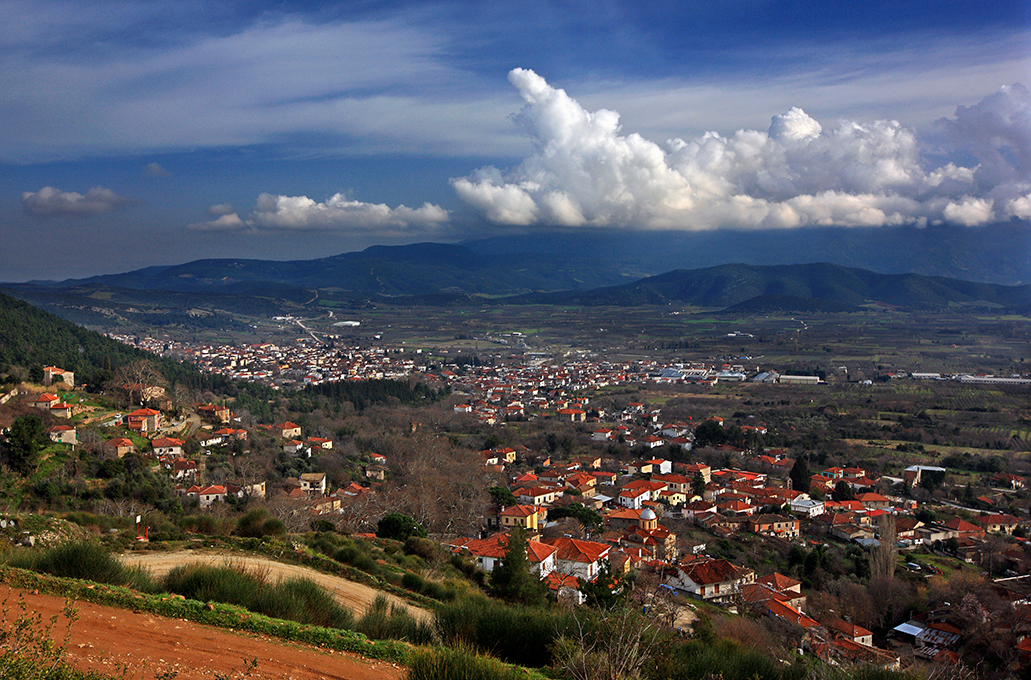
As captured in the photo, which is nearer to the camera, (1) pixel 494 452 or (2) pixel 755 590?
(2) pixel 755 590

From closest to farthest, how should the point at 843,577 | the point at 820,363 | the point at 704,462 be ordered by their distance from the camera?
1. the point at 843,577
2. the point at 704,462
3. the point at 820,363

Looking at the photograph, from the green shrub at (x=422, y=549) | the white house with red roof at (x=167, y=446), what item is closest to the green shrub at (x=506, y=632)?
the green shrub at (x=422, y=549)

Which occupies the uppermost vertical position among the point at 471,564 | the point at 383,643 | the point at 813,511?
the point at 383,643

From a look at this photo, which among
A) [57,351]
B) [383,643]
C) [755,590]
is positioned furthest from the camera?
[57,351]

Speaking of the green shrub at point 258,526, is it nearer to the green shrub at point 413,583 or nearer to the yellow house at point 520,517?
the green shrub at point 413,583

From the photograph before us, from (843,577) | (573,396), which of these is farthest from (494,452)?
(573,396)

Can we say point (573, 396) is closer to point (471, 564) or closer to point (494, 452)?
point (494, 452)

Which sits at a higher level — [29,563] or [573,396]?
[29,563]
